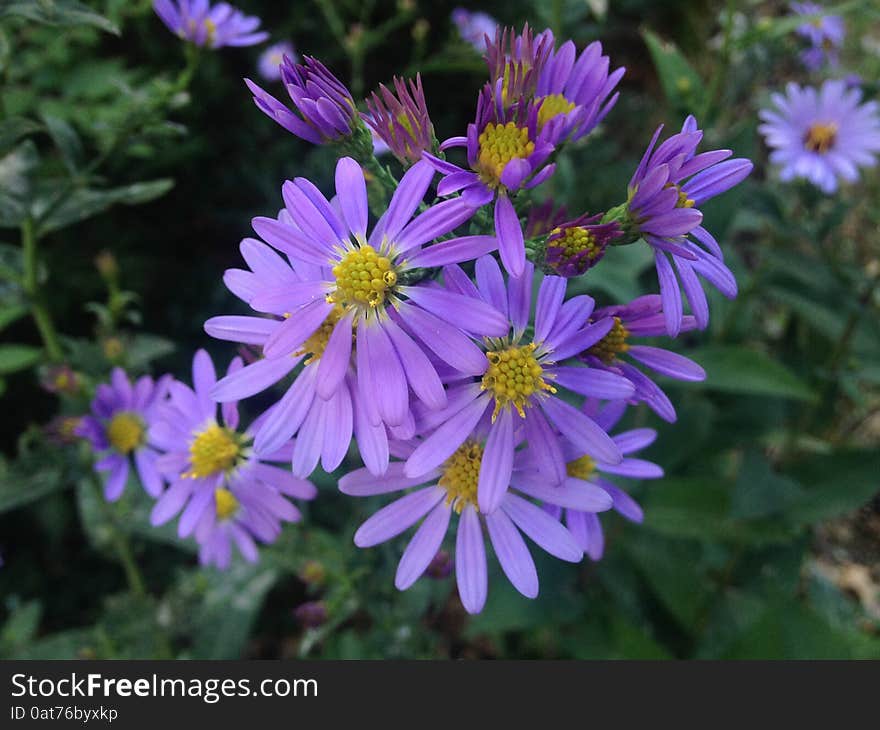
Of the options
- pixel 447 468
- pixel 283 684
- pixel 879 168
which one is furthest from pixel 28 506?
pixel 879 168

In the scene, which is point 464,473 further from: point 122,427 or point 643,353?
point 122,427

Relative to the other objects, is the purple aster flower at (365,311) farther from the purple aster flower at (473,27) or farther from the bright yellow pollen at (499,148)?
the purple aster flower at (473,27)

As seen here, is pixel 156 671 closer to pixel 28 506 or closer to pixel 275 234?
pixel 275 234

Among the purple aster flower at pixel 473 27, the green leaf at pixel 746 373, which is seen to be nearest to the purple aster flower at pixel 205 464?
the green leaf at pixel 746 373

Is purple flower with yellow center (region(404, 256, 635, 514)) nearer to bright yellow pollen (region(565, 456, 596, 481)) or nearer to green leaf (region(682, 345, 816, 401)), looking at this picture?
bright yellow pollen (region(565, 456, 596, 481))

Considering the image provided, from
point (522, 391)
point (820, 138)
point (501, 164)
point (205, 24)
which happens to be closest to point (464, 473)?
point (522, 391)

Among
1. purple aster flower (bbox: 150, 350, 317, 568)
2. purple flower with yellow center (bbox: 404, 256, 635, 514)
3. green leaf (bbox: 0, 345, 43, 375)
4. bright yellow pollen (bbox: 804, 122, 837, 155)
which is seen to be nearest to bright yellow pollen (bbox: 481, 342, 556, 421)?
purple flower with yellow center (bbox: 404, 256, 635, 514)
